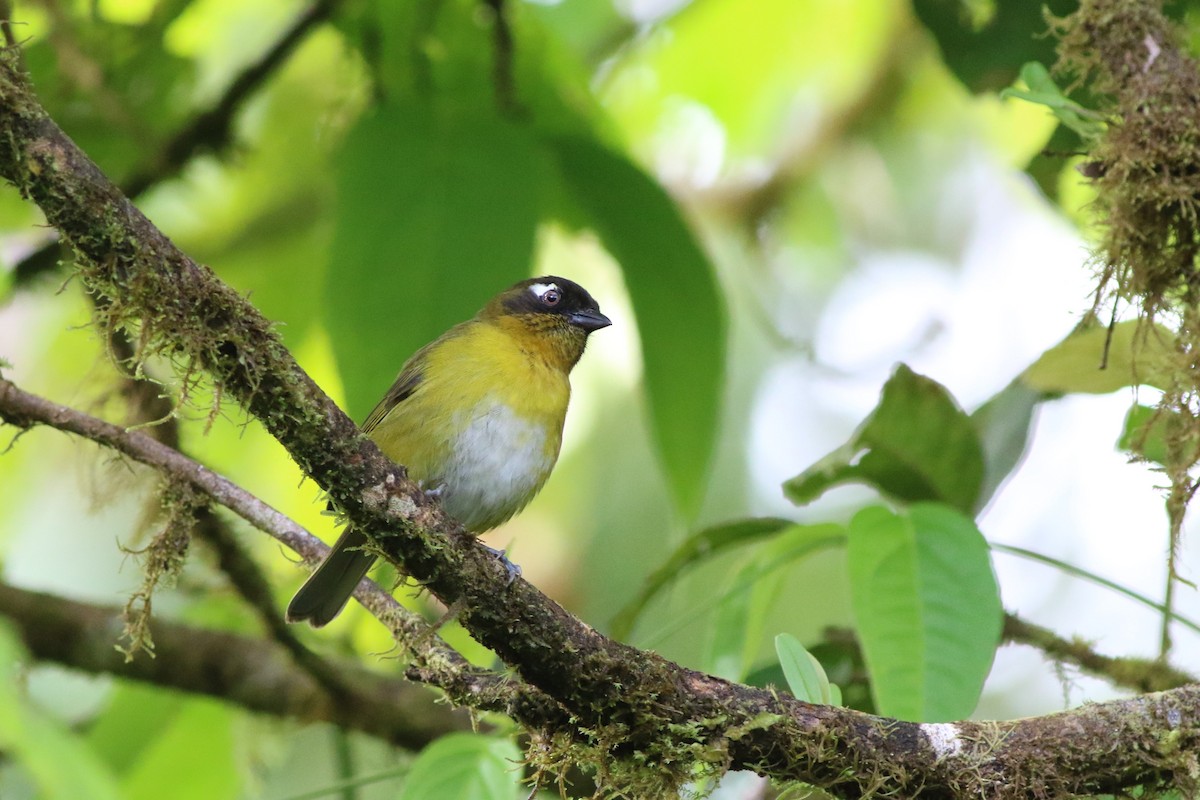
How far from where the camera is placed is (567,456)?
6.49 meters

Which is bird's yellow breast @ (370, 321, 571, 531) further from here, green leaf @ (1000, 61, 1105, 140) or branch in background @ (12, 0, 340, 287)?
green leaf @ (1000, 61, 1105, 140)

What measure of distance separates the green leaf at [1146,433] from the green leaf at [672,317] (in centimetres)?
137

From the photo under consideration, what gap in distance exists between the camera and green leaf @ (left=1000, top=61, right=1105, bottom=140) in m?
3.16

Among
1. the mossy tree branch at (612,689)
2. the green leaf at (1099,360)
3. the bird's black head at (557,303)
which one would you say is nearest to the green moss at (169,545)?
the mossy tree branch at (612,689)

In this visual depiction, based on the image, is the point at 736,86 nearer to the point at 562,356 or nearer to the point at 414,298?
the point at 562,356

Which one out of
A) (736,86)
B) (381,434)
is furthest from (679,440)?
(736,86)

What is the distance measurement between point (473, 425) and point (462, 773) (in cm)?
141

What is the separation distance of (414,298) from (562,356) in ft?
3.25

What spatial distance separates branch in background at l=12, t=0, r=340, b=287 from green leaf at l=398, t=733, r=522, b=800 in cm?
279

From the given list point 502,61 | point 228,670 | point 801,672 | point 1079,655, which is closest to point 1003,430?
point 1079,655

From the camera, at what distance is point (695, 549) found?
371 cm

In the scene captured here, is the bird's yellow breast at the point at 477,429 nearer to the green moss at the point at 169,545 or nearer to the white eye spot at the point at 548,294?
the white eye spot at the point at 548,294

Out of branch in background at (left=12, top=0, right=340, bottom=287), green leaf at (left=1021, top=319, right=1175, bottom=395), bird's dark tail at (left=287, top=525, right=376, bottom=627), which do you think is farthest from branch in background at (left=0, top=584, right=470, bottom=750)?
green leaf at (left=1021, top=319, right=1175, bottom=395)

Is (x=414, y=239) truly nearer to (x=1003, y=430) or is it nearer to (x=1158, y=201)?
(x=1003, y=430)
